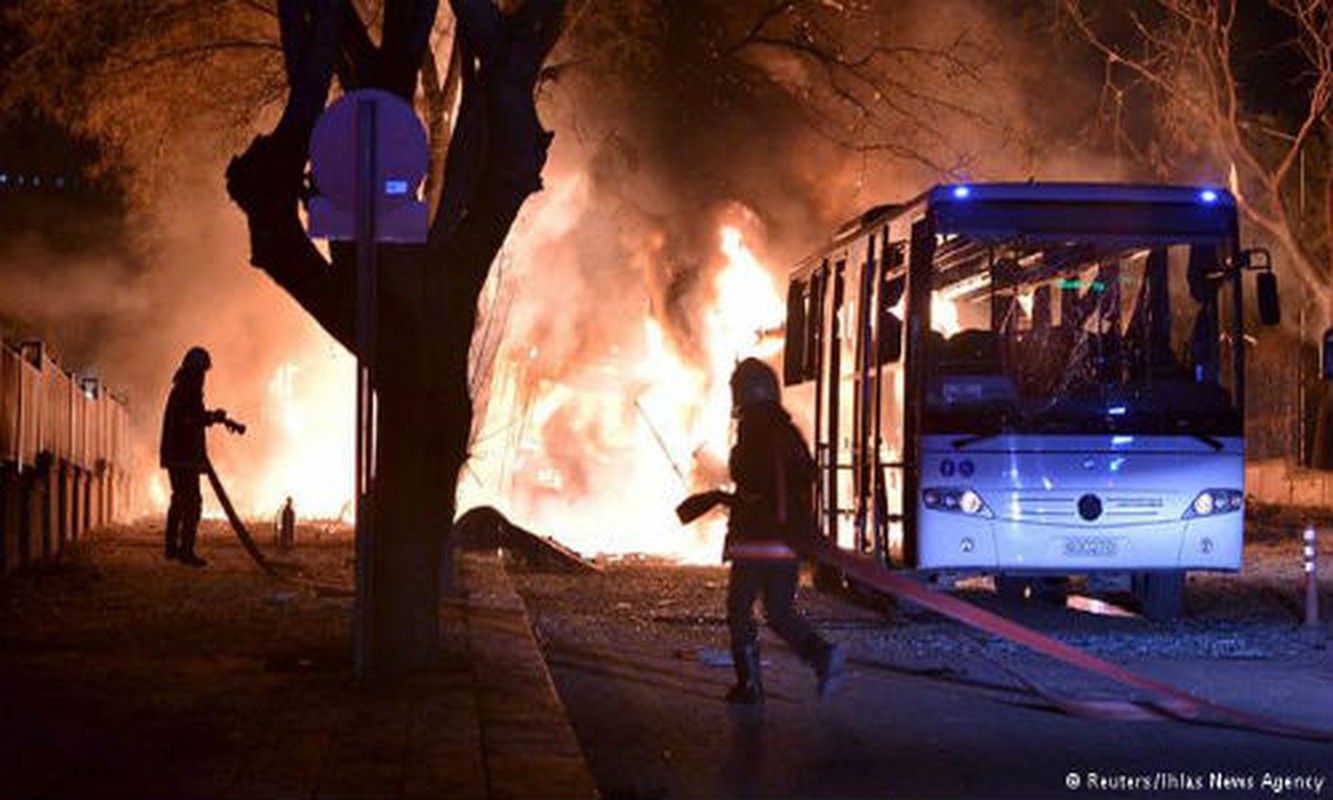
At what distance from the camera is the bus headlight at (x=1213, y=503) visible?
14.5 metres

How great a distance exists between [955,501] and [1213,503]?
1.91m

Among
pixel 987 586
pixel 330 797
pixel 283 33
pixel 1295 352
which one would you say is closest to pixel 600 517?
pixel 987 586

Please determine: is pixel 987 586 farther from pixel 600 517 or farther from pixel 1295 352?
pixel 1295 352

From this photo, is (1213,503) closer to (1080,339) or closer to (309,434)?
(1080,339)

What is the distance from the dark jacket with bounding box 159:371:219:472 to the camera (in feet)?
56.1

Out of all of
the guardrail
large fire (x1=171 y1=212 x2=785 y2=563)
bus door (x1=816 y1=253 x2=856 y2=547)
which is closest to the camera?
the guardrail

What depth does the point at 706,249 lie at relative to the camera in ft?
99.8

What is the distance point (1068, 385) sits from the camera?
1470cm

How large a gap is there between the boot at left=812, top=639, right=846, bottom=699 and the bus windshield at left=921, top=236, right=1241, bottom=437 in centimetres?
432

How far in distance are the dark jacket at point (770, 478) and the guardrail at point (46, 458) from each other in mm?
7411

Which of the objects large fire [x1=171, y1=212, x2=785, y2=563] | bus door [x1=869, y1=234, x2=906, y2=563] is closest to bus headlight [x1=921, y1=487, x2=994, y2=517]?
bus door [x1=869, y1=234, x2=906, y2=563]

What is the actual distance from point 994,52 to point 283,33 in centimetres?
1631

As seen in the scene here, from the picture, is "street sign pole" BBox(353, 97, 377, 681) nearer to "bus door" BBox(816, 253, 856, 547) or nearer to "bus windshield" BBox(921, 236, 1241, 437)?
"bus windshield" BBox(921, 236, 1241, 437)

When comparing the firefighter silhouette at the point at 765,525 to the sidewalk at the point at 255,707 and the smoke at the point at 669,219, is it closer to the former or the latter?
the sidewalk at the point at 255,707
